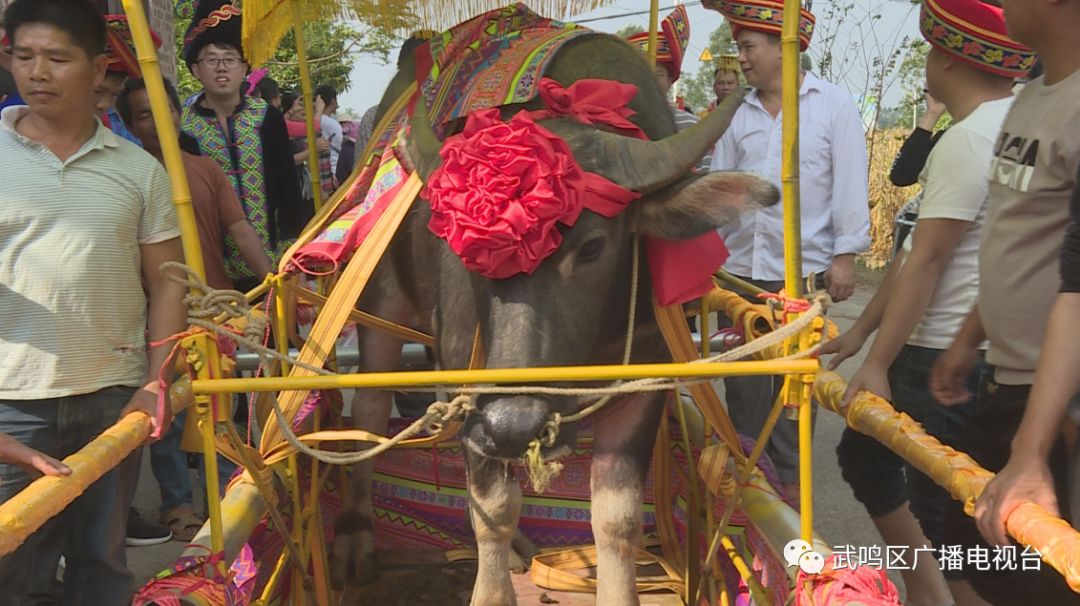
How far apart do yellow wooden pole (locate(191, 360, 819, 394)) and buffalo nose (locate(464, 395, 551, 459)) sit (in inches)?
9.7

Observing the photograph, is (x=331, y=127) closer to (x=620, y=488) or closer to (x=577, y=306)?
(x=620, y=488)

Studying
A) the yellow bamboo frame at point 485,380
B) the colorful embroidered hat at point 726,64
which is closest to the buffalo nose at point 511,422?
the yellow bamboo frame at point 485,380

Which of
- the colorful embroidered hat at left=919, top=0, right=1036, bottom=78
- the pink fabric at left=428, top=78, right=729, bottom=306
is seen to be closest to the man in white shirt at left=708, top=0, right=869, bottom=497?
the colorful embroidered hat at left=919, top=0, right=1036, bottom=78

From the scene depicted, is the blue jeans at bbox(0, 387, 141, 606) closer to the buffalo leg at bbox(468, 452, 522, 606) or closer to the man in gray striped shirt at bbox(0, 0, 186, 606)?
the man in gray striped shirt at bbox(0, 0, 186, 606)

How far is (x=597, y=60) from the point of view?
2.86m

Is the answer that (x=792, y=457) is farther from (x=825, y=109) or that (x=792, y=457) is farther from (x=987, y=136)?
(x=987, y=136)

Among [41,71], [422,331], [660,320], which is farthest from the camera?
[422,331]

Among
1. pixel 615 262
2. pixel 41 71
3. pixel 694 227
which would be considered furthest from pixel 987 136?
pixel 41 71

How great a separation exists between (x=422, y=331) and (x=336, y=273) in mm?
477

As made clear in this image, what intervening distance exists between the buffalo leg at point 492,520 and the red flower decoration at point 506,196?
2.21ft

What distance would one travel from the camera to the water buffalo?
2.20 metres

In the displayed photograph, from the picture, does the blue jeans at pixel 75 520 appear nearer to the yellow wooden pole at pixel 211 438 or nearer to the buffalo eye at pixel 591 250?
the yellow wooden pole at pixel 211 438

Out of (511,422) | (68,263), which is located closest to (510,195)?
Answer: (511,422)

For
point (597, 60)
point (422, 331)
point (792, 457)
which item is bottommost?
point (792, 457)
